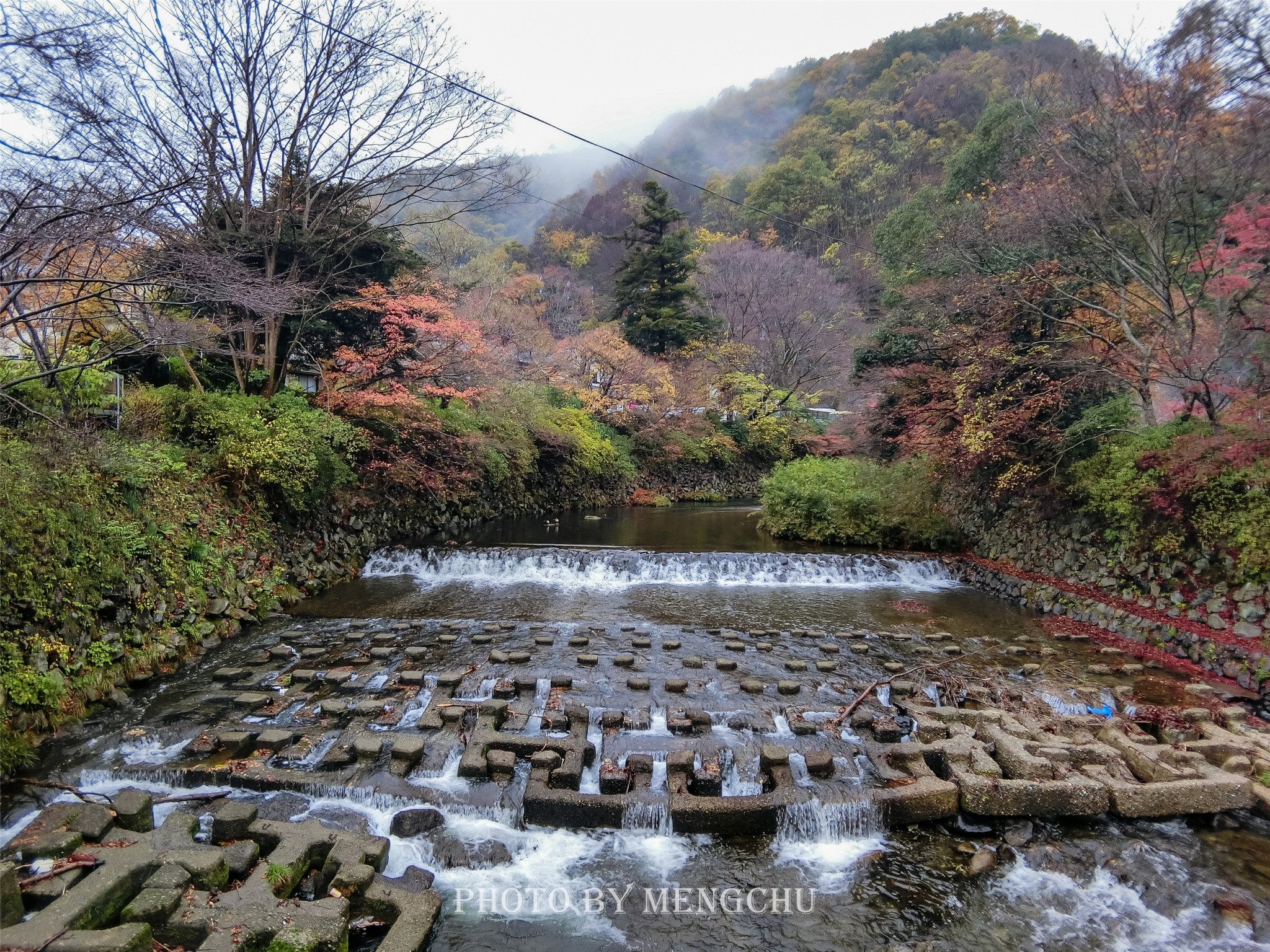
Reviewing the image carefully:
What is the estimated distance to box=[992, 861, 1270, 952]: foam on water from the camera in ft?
11.4

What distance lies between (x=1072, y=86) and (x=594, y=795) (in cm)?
1241

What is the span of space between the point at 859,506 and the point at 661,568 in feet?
17.8

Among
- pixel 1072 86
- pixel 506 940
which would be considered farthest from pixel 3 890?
pixel 1072 86

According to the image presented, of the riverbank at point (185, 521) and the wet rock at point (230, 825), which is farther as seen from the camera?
the riverbank at point (185, 521)

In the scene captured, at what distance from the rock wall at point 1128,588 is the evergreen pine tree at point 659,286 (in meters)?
15.4

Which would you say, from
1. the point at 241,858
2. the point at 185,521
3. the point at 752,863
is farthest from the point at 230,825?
the point at 185,521

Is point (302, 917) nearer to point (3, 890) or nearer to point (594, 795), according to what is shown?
point (3, 890)

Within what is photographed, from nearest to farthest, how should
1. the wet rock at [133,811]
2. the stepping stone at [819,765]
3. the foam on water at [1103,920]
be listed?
the foam on water at [1103,920]
the wet rock at [133,811]
the stepping stone at [819,765]

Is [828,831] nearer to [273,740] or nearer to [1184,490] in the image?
[273,740]

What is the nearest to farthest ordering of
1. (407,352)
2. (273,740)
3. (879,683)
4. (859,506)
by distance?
(273,740), (879,683), (407,352), (859,506)

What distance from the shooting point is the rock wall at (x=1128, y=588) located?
7.05 meters

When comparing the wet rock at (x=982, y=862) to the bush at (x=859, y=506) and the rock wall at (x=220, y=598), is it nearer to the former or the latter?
the rock wall at (x=220, y=598)

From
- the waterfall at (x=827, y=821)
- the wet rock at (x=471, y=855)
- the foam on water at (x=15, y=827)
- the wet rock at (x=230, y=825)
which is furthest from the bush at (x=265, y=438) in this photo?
the waterfall at (x=827, y=821)

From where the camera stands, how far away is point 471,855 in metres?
4.07
